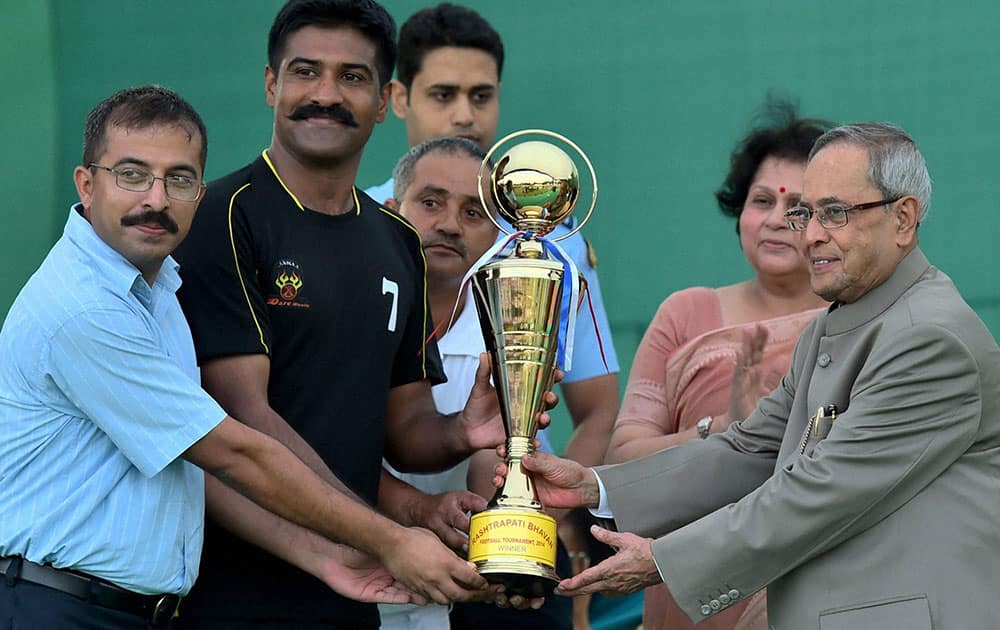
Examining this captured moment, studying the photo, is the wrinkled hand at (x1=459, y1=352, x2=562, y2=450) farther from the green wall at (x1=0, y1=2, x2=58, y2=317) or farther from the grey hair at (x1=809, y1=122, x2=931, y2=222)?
the green wall at (x1=0, y1=2, x2=58, y2=317)

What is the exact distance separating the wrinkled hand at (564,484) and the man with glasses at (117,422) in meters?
0.56

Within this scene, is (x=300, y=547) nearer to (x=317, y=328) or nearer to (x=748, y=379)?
(x=317, y=328)

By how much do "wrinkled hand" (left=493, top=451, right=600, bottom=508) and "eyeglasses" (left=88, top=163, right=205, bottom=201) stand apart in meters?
0.97

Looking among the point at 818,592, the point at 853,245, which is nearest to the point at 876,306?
the point at 853,245

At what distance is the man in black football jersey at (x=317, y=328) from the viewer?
3514 millimetres

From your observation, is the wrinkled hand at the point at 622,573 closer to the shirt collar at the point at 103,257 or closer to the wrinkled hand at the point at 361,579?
the wrinkled hand at the point at 361,579

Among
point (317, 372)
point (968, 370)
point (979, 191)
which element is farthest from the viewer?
point (979, 191)

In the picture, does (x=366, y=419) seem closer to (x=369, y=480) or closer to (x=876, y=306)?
(x=369, y=480)

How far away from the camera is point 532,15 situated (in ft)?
18.9

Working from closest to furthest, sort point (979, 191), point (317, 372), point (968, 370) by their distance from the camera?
point (968, 370), point (317, 372), point (979, 191)

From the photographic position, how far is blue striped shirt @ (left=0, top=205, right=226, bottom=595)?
3.18 meters

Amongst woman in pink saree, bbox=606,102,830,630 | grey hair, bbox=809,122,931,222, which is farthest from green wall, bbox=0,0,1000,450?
grey hair, bbox=809,122,931,222

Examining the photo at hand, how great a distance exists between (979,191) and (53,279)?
3.36m

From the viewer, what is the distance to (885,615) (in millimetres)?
3146
